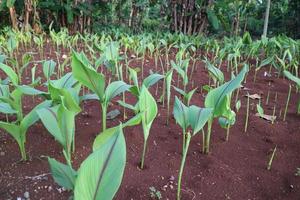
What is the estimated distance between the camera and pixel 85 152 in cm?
128

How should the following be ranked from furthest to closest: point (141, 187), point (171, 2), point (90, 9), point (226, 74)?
point (171, 2), point (90, 9), point (226, 74), point (141, 187)

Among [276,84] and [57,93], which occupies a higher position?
[57,93]

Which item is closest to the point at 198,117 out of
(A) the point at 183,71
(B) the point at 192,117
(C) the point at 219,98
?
(B) the point at 192,117

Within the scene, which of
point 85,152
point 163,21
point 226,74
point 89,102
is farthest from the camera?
point 163,21

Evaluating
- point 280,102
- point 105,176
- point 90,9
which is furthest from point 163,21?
point 105,176

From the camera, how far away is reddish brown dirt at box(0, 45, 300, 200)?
113cm

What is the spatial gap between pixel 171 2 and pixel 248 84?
13.4 ft

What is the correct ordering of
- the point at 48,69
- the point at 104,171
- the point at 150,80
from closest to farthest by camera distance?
1. the point at 104,171
2. the point at 150,80
3. the point at 48,69

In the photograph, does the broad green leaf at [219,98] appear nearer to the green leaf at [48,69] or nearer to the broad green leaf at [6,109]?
the broad green leaf at [6,109]

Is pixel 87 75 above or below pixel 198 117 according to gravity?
above

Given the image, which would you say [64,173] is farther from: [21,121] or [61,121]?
[21,121]

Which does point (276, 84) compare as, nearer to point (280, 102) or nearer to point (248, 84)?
point (248, 84)

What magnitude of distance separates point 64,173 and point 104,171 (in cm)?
24

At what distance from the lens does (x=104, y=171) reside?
0.63 metres
